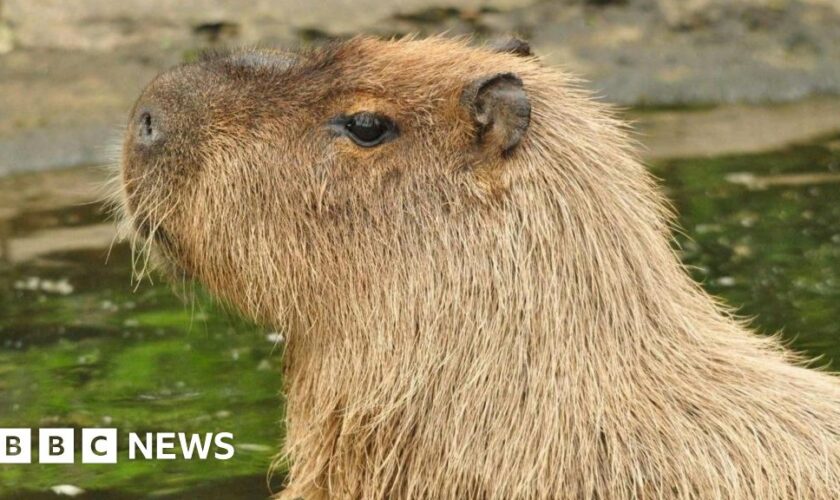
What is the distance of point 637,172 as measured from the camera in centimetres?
380

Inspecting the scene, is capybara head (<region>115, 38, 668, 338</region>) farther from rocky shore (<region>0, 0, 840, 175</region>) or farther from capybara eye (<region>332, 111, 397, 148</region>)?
rocky shore (<region>0, 0, 840, 175</region>)

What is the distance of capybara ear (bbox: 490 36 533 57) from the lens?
13.3 feet

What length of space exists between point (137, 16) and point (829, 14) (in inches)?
185

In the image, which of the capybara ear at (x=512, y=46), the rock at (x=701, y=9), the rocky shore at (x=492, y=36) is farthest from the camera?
the rock at (x=701, y=9)

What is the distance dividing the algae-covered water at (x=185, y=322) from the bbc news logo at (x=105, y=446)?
0.14 feet

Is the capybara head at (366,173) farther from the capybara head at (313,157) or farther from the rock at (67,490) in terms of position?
the rock at (67,490)

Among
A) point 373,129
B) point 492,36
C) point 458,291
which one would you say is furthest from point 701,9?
point 458,291

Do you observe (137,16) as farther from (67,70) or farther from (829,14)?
(829,14)

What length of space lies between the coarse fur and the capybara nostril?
0.08ft

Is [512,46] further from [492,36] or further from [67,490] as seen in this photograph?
[492,36]

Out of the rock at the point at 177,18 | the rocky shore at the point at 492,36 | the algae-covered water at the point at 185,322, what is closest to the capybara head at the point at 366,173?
the algae-covered water at the point at 185,322

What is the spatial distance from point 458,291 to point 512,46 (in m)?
0.82

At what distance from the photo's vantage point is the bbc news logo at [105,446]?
5.08 m

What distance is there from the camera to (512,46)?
4.06m
